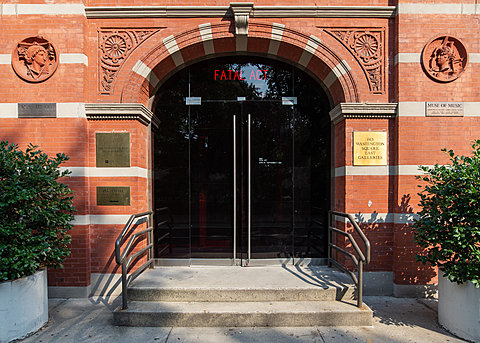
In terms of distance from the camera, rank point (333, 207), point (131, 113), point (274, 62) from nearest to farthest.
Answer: point (131, 113)
point (333, 207)
point (274, 62)

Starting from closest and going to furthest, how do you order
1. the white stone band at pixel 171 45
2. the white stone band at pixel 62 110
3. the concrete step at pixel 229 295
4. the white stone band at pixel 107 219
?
the concrete step at pixel 229 295 → the white stone band at pixel 62 110 → the white stone band at pixel 107 219 → the white stone band at pixel 171 45

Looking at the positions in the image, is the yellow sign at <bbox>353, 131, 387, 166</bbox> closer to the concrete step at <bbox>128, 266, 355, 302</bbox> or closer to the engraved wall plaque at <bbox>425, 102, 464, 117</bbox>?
the engraved wall plaque at <bbox>425, 102, 464, 117</bbox>

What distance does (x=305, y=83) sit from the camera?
5.52 m

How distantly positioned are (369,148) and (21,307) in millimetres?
5734

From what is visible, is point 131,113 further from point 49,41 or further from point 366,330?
point 366,330

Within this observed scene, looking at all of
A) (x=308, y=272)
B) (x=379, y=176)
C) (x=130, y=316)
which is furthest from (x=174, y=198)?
(x=379, y=176)

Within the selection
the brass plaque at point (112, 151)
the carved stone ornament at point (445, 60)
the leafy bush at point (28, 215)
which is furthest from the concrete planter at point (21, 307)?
the carved stone ornament at point (445, 60)

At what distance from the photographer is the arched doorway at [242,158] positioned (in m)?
5.48

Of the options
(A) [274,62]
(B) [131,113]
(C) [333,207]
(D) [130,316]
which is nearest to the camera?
(D) [130,316]

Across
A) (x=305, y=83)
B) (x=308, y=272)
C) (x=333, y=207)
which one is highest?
(x=305, y=83)

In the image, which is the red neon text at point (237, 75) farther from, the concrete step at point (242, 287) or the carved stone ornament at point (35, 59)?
the concrete step at point (242, 287)

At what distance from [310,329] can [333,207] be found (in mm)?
2285

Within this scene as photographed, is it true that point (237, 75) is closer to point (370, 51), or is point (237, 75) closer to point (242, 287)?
point (370, 51)

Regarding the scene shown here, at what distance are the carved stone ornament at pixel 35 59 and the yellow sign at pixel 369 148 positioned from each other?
5.43 m
